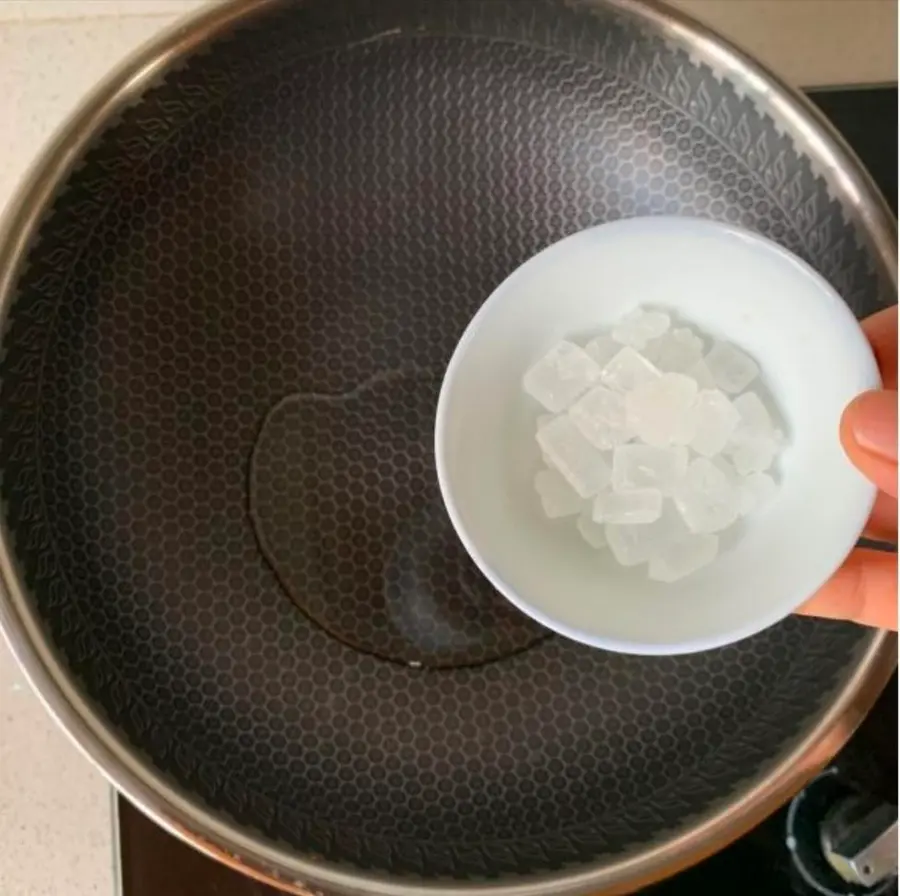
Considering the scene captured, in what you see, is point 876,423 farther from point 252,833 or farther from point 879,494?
point 252,833

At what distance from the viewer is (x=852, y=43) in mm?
739

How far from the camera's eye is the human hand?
46cm

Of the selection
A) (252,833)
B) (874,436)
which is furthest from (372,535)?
(874,436)

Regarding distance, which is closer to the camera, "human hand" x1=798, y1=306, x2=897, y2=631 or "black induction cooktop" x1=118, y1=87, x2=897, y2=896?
"human hand" x1=798, y1=306, x2=897, y2=631

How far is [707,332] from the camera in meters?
0.60

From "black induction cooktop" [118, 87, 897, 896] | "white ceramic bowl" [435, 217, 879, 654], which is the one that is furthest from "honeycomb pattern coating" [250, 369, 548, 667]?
"black induction cooktop" [118, 87, 897, 896]

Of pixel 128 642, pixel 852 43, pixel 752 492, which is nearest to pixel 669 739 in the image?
pixel 752 492

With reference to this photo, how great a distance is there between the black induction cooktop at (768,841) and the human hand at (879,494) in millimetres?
139

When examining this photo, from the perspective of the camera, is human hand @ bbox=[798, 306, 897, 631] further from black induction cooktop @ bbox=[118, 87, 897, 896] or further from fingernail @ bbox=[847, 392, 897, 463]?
black induction cooktop @ bbox=[118, 87, 897, 896]

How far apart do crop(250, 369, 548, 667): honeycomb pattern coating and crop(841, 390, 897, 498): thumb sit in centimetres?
20

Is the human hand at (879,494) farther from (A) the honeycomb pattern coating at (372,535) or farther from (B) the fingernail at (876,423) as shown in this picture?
(A) the honeycomb pattern coating at (372,535)

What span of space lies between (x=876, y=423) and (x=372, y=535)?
0.26 meters

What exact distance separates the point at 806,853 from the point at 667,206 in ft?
1.21

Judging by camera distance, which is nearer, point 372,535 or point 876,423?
point 876,423
